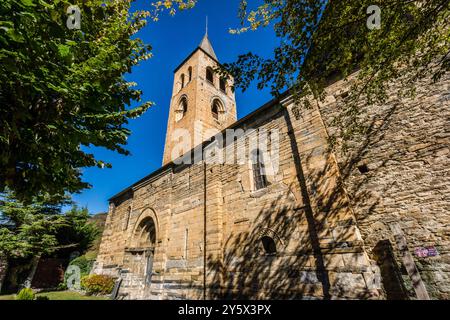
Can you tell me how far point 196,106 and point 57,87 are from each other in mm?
13078

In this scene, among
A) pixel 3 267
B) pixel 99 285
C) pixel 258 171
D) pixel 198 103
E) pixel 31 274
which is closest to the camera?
pixel 258 171

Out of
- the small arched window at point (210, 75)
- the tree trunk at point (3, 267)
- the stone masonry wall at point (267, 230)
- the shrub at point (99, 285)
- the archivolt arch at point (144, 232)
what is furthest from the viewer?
the small arched window at point (210, 75)

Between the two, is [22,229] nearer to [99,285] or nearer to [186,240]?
[99,285]

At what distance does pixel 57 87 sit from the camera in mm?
3145

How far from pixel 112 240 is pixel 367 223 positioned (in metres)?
14.7

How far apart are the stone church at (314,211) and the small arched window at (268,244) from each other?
1.2 inches

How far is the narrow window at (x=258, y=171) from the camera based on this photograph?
7.10 metres

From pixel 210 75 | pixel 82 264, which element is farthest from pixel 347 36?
pixel 82 264

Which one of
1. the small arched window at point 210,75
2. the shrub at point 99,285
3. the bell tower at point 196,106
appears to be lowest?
the shrub at point 99,285

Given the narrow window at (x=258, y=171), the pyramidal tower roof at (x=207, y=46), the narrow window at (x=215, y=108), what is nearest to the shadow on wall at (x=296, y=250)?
the narrow window at (x=258, y=171)

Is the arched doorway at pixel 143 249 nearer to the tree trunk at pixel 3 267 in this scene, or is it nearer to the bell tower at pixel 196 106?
the bell tower at pixel 196 106

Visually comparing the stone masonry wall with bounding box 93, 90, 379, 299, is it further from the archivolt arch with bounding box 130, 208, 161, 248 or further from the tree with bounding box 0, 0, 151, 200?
the tree with bounding box 0, 0, 151, 200

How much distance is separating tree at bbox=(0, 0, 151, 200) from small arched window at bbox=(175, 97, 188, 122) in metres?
12.4

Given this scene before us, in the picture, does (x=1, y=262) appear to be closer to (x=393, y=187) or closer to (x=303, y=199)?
(x=303, y=199)
